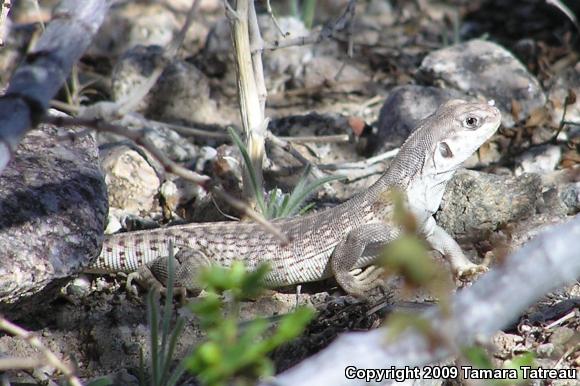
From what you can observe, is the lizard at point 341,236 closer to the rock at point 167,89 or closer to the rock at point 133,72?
the rock at point 167,89

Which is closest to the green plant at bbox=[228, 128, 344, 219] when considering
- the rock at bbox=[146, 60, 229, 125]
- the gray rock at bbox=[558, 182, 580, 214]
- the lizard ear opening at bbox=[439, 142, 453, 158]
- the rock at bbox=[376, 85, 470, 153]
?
the lizard ear opening at bbox=[439, 142, 453, 158]

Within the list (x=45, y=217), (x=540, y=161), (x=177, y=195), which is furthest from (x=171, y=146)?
(x=540, y=161)

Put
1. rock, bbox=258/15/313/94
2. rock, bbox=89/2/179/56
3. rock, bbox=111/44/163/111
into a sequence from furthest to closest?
rock, bbox=89/2/179/56
rock, bbox=258/15/313/94
rock, bbox=111/44/163/111

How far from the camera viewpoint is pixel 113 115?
2732 mm

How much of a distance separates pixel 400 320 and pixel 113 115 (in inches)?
47.8

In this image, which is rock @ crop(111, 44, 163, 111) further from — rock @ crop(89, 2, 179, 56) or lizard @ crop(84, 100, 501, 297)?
lizard @ crop(84, 100, 501, 297)

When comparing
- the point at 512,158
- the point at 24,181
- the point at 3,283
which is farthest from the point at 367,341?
the point at 512,158

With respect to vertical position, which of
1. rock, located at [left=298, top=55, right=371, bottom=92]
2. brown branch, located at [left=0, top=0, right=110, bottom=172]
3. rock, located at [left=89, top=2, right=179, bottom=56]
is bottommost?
brown branch, located at [left=0, top=0, right=110, bottom=172]

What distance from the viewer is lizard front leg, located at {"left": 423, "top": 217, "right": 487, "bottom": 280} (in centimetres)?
497

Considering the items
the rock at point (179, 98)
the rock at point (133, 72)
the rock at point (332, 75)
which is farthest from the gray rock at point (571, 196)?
the rock at point (133, 72)

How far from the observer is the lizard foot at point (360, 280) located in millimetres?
4977

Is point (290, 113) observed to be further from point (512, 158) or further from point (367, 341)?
point (367, 341)

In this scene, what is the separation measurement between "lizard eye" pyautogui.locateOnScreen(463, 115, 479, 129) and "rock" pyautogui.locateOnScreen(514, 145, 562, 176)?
1.33 meters

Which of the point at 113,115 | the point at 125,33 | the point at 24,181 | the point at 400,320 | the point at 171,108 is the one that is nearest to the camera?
the point at 400,320
